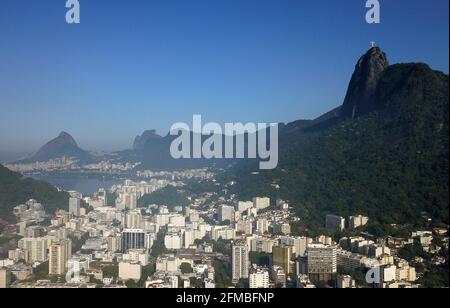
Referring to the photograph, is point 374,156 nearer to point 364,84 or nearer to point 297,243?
point 297,243

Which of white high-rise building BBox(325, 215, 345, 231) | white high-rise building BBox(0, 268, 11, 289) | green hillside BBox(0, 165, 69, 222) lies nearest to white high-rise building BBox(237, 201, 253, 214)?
white high-rise building BBox(325, 215, 345, 231)

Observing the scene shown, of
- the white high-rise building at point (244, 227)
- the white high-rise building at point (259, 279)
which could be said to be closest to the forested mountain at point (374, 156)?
the white high-rise building at point (244, 227)

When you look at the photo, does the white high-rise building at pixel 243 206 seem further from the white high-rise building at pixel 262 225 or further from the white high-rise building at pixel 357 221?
the white high-rise building at pixel 357 221

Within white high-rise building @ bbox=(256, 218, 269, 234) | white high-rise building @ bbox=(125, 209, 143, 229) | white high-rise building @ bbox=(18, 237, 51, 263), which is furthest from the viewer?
white high-rise building @ bbox=(125, 209, 143, 229)

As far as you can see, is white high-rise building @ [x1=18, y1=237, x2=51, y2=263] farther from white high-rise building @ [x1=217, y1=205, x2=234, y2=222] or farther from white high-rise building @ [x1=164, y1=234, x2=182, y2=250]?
white high-rise building @ [x1=217, y1=205, x2=234, y2=222]

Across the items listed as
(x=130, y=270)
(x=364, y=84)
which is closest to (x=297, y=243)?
(x=130, y=270)

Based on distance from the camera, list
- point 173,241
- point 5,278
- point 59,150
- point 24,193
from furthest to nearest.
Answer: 1. point 59,150
2. point 24,193
3. point 173,241
4. point 5,278

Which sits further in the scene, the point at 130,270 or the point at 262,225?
the point at 262,225

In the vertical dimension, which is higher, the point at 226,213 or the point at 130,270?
the point at 226,213
